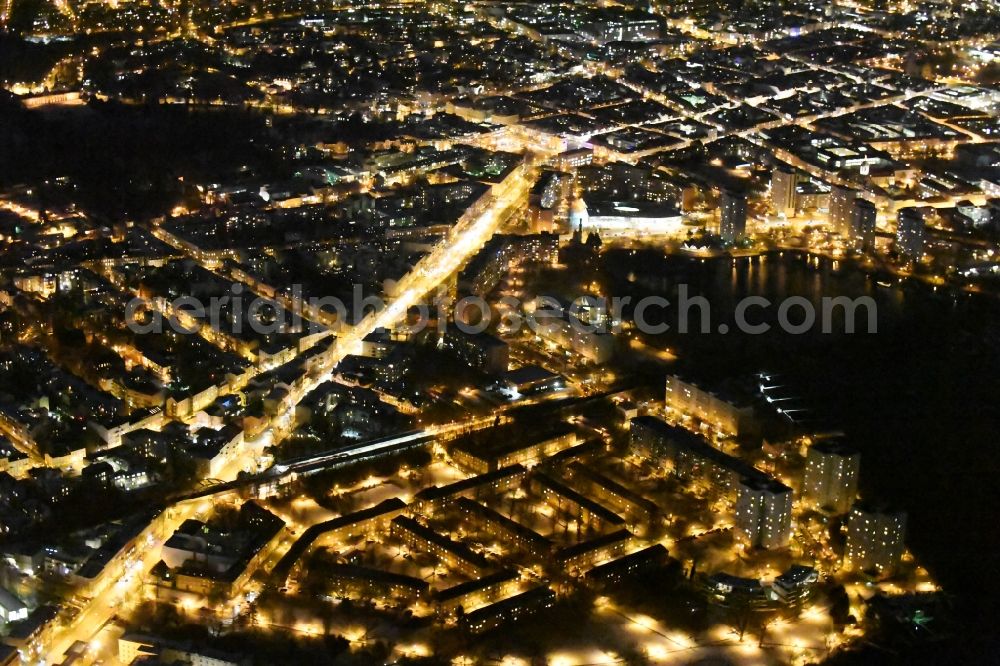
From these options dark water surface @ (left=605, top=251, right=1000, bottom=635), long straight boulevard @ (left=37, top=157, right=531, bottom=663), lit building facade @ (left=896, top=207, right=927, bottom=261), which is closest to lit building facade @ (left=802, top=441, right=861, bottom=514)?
dark water surface @ (left=605, top=251, right=1000, bottom=635)

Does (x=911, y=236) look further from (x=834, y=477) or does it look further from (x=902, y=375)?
(x=834, y=477)

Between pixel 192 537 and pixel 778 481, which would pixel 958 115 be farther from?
pixel 192 537

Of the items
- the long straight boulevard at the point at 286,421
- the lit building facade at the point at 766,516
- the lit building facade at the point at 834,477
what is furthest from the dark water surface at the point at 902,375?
the long straight boulevard at the point at 286,421

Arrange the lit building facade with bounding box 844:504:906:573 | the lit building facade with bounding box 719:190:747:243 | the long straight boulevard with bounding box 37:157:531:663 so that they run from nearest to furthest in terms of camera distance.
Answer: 1. the long straight boulevard with bounding box 37:157:531:663
2. the lit building facade with bounding box 844:504:906:573
3. the lit building facade with bounding box 719:190:747:243

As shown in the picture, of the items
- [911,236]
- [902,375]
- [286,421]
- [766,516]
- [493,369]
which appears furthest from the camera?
[911,236]

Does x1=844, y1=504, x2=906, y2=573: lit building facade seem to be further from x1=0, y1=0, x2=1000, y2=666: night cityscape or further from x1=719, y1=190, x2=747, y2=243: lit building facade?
x1=719, y1=190, x2=747, y2=243: lit building facade

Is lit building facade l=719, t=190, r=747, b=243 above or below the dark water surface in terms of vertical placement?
above

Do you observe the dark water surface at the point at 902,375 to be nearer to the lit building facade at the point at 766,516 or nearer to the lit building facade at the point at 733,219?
the lit building facade at the point at 733,219

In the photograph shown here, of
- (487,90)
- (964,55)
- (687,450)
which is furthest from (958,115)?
(687,450)

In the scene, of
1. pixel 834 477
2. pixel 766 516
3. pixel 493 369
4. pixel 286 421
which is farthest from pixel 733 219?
pixel 766 516
